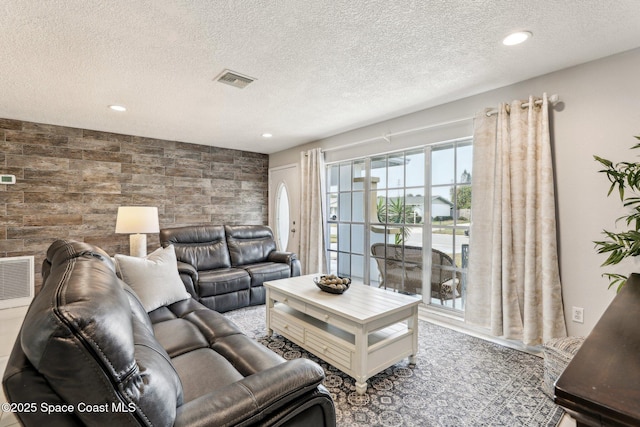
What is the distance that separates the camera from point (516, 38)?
199cm

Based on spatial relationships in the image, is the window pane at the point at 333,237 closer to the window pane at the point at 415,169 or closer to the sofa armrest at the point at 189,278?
the window pane at the point at 415,169

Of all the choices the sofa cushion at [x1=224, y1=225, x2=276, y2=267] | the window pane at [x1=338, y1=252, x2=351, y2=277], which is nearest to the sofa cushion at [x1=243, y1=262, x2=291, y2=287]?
the sofa cushion at [x1=224, y1=225, x2=276, y2=267]

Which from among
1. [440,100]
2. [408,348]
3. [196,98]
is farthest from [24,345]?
[440,100]

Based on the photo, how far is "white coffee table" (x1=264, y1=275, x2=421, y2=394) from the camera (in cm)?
195

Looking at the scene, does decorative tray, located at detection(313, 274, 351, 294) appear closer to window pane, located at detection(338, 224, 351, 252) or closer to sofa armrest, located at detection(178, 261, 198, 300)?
sofa armrest, located at detection(178, 261, 198, 300)

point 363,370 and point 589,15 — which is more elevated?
point 589,15

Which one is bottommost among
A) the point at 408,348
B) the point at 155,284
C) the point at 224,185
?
the point at 408,348

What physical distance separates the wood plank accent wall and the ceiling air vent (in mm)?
2796

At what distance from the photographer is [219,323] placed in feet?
6.38

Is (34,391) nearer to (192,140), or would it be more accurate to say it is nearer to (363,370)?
(363,370)

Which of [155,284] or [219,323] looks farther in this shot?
[155,284]

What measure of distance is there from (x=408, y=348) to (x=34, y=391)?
215 centimetres

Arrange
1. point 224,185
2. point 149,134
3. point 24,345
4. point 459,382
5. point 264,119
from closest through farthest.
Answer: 1. point 24,345
2. point 459,382
3. point 264,119
4. point 149,134
5. point 224,185

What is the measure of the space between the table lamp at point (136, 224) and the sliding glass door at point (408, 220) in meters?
2.57
